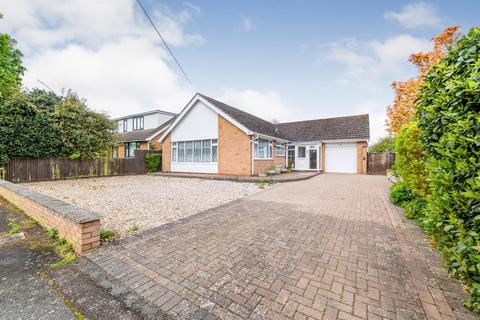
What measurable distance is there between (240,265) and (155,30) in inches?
347

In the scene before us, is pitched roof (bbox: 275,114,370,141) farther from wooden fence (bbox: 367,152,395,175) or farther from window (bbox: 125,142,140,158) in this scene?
window (bbox: 125,142,140,158)

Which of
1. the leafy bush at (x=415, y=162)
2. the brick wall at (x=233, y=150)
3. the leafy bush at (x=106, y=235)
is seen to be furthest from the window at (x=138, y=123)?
the leafy bush at (x=415, y=162)

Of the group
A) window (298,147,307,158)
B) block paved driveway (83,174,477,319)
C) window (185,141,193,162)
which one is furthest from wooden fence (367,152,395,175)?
window (185,141,193,162)

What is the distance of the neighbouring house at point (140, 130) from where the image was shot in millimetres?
23422

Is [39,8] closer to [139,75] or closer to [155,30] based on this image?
[155,30]

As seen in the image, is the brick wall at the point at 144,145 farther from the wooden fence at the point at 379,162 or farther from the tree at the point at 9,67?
the wooden fence at the point at 379,162

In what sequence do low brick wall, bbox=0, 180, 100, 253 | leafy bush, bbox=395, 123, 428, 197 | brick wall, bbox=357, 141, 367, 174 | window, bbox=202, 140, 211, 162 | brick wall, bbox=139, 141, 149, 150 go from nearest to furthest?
1. low brick wall, bbox=0, 180, 100, 253
2. leafy bush, bbox=395, 123, 428, 197
3. window, bbox=202, 140, 211, 162
4. brick wall, bbox=357, 141, 367, 174
5. brick wall, bbox=139, 141, 149, 150

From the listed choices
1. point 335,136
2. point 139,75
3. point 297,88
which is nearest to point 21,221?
point 139,75

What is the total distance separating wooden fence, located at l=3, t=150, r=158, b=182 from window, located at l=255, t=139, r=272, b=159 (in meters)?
10.8

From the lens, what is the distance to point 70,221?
347cm

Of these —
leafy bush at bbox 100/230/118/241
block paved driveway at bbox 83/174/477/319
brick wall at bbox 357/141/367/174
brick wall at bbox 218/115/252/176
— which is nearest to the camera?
block paved driveway at bbox 83/174/477/319

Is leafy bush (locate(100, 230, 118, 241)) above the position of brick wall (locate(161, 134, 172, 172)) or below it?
below

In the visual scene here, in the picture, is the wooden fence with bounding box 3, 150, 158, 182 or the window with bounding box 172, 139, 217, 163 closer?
the wooden fence with bounding box 3, 150, 158, 182

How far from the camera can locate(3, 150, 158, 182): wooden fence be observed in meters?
11.6
